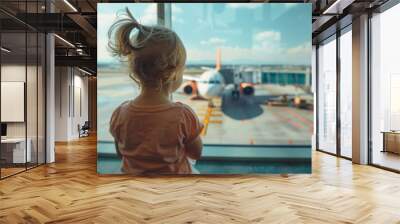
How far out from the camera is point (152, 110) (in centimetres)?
598

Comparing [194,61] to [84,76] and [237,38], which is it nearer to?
[237,38]

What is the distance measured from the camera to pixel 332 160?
8617mm

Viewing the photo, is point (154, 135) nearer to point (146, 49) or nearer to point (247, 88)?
point (146, 49)

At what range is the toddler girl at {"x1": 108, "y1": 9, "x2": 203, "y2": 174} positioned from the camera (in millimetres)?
5992

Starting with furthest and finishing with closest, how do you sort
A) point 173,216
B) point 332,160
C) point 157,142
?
point 332,160, point 157,142, point 173,216

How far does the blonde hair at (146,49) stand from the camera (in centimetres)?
601

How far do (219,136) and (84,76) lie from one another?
13.4 m

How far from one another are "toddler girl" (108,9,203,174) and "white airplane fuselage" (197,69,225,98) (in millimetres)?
364

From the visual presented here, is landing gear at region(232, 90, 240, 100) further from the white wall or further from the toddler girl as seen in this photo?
the white wall

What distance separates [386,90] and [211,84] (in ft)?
11.7

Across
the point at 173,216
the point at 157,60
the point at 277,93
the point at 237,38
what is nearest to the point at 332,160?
the point at 277,93

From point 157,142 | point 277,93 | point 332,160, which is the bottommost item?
point 332,160

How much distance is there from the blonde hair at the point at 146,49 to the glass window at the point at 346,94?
4.61 meters

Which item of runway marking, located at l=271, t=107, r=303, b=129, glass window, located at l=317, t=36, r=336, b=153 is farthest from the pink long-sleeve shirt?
glass window, located at l=317, t=36, r=336, b=153
